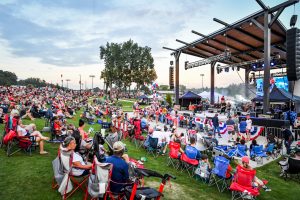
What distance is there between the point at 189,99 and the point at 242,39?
11610 millimetres

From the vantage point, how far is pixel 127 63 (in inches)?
2416

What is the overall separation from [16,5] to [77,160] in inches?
502

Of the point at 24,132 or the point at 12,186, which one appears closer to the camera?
the point at 12,186

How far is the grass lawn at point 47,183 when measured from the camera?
4.62 m

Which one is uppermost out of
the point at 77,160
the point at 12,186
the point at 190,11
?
the point at 190,11

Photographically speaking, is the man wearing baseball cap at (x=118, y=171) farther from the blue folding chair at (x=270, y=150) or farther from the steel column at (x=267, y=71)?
the steel column at (x=267, y=71)

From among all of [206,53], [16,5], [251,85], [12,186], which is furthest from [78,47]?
[12,186]

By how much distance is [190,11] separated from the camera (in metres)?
16.8

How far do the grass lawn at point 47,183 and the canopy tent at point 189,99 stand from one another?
2340 centimetres

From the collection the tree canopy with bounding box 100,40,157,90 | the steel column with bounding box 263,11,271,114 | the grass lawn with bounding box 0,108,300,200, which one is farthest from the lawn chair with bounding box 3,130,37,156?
the tree canopy with bounding box 100,40,157,90

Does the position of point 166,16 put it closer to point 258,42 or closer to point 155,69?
point 258,42

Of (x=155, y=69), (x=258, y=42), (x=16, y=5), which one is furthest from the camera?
(x=155, y=69)

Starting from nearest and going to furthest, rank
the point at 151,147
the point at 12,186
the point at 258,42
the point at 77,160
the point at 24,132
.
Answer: the point at 77,160
the point at 12,186
the point at 24,132
the point at 151,147
the point at 258,42

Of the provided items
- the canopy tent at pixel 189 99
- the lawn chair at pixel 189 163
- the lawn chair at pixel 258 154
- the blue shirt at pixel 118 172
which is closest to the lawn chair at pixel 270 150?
the lawn chair at pixel 258 154
